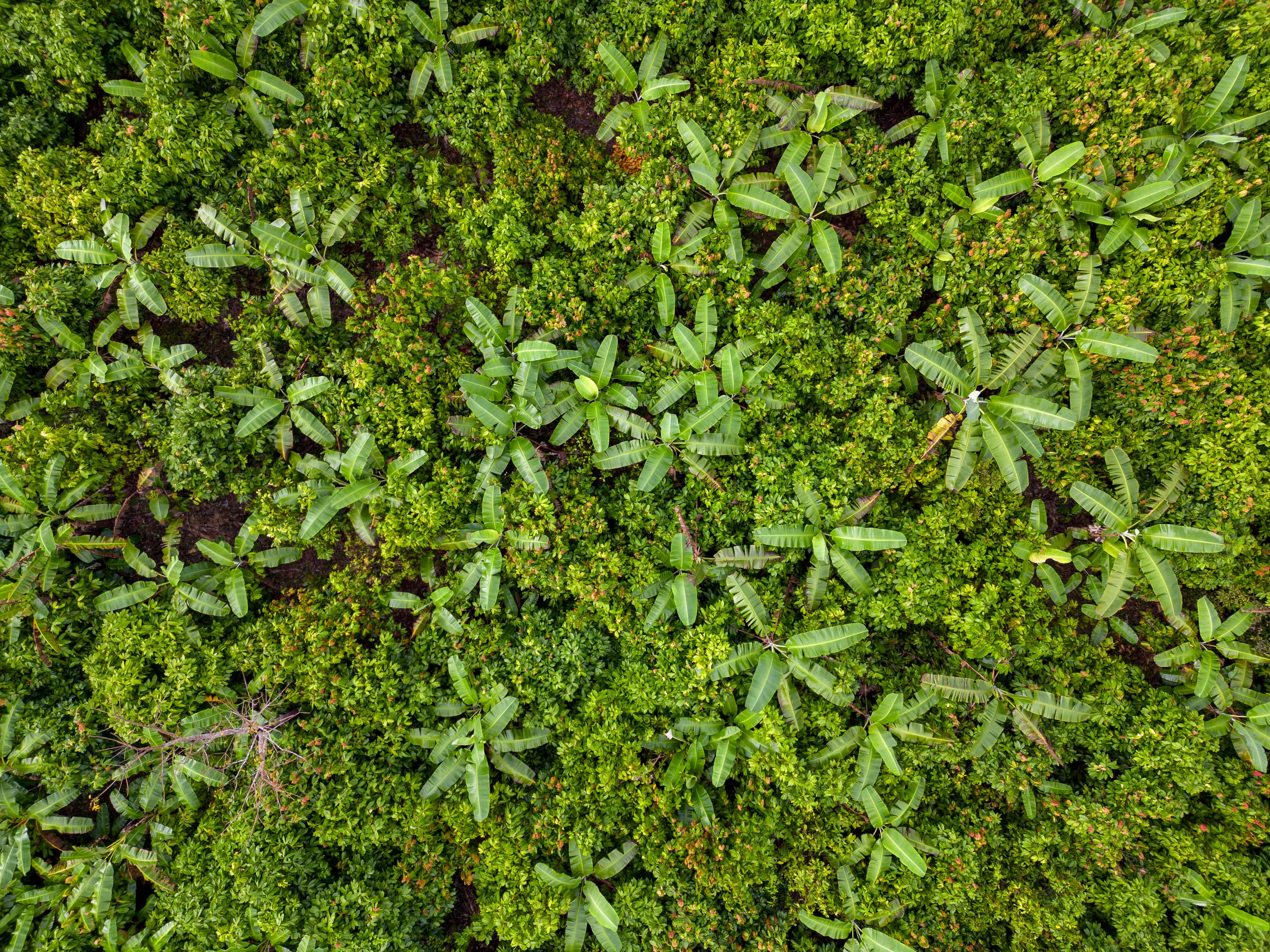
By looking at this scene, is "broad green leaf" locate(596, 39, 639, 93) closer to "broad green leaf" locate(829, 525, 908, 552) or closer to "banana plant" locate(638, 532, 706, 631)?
"banana plant" locate(638, 532, 706, 631)

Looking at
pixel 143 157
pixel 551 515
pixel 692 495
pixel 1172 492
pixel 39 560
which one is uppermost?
pixel 143 157

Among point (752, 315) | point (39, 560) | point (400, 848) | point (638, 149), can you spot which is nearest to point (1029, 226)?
point (752, 315)

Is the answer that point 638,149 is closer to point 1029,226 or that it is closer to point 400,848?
point 1029,226

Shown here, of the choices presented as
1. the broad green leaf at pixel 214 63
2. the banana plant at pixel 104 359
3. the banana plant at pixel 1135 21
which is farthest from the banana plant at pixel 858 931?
the broad green leaf at pixel 214 63

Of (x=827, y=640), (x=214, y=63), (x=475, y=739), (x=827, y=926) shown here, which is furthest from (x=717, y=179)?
(x=827, y=926)

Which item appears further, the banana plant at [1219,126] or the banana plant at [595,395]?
the banana plant at [595,395]

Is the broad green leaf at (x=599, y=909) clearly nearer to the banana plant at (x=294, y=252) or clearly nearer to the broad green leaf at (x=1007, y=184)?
the banana plant at (x=294, y=252)

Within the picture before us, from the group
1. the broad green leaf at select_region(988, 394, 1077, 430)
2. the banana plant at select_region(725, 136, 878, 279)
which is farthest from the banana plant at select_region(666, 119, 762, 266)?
the broad green leaf at select_region(988, 394, 1077, 430)
